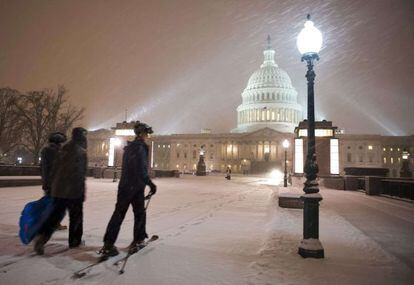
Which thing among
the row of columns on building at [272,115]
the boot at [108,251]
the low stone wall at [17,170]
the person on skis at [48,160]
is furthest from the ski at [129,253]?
the row of columns on building at [272,115]

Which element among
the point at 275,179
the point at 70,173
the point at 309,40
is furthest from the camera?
the point at 275,179

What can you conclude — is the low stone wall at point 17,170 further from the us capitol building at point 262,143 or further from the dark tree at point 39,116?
the us capitol building at point 262,143

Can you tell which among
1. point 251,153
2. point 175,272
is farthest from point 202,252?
point 251,153

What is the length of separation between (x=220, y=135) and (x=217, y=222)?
10993 centimetres

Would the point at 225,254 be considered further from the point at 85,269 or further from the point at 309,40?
the point at 309,40

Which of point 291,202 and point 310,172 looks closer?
point 310,172

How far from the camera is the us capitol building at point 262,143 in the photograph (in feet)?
350

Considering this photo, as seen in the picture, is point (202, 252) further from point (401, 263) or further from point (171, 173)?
point (171, 173)

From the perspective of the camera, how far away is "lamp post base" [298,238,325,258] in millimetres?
5941

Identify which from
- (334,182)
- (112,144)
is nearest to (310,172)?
(334,182)

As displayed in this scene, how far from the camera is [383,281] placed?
16.0ft

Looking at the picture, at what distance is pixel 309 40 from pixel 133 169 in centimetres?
425

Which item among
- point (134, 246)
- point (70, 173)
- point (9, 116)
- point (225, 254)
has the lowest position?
point (225, 254)

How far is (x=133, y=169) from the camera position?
19.6 feet
